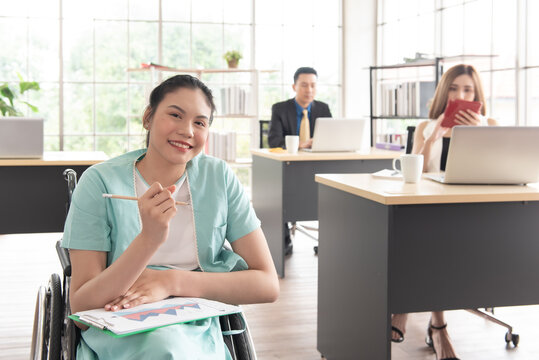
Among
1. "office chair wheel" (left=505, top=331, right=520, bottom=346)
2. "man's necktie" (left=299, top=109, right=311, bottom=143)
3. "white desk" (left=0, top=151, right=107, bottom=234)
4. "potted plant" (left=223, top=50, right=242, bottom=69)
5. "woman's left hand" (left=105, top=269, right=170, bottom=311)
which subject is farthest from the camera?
"potted plant" (left=223, top=50, right=242, bottom=69)

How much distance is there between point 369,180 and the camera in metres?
2.56

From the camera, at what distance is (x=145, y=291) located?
58.9 inches

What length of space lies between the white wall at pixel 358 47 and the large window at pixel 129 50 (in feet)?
0.84

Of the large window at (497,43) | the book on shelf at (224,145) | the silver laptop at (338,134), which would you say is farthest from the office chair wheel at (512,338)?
the book on shelf at (224,145)

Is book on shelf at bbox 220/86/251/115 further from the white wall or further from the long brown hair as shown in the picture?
the long brown hair

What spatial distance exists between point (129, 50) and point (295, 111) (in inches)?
123

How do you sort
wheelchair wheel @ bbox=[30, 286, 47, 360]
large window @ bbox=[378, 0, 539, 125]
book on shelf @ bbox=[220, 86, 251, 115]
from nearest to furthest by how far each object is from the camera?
wheelchair wheel @ bbox=[30, 286, 47, 360] → large window @ bbox=[378, 0, 539, 125] → book on shelf @ bbox=[220, 86, 251, 115]

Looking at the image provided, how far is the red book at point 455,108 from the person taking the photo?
2777 millimetres

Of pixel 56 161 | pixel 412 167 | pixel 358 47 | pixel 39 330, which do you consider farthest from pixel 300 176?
pixel 358 47

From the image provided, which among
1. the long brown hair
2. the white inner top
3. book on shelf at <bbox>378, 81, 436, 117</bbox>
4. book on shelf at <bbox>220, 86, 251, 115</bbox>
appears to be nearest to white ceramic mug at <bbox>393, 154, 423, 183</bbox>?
the long brown hair

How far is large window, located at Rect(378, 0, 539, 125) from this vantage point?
5289mm

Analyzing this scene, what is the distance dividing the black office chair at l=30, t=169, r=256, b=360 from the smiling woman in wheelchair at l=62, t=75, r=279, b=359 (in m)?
0.04

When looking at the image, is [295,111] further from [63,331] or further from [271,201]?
[63,331]

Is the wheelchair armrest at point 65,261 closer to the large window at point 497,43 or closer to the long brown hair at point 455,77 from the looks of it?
the long brown hair at point 455,77
